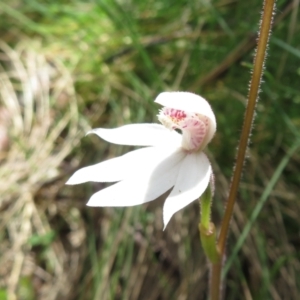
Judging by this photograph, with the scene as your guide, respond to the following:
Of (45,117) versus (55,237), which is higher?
(45,117)

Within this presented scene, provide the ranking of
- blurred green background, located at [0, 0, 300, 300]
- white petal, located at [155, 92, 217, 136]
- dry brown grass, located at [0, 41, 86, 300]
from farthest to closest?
dry brown grass, located at [0, 41, 86, 300] → blurred green background, located at [0, 0, 300, 300] → white petal, located at [155, 92, 217, 136]

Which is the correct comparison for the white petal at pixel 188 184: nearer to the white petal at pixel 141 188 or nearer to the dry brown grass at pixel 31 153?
the white petal at pixel 141 188

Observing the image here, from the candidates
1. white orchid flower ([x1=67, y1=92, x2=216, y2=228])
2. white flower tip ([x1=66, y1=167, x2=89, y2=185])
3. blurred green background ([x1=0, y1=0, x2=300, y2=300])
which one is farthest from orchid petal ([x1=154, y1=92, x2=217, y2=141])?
blurred green background ([x1=0, y1=0, x2=300, y2=300])

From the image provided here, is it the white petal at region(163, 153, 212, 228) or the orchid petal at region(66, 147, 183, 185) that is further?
the orchid petal at region(66, 147, 183, 185)

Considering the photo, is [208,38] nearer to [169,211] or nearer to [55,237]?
[55,237]

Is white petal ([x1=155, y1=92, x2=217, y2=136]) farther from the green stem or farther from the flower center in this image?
the green stem

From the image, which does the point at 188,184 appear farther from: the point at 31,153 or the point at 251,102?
the point at 31,153

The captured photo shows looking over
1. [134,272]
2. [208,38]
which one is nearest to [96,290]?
[134,272]

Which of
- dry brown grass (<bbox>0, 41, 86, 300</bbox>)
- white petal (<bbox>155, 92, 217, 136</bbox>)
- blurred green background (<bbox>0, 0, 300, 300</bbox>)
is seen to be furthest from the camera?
dry brown grass (<bbox>0, 41, 86, 300</bbox>)
